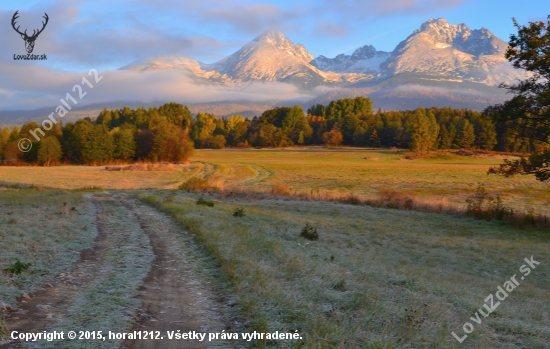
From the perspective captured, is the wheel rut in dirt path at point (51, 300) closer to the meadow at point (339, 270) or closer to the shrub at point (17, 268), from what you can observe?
the meadow at point (339, 270)

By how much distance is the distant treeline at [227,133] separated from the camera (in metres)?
90.4

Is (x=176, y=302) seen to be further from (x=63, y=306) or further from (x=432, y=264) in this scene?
(x=432, y=264)

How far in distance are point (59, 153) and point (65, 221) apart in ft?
275

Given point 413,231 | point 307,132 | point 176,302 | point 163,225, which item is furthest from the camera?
point 307,132

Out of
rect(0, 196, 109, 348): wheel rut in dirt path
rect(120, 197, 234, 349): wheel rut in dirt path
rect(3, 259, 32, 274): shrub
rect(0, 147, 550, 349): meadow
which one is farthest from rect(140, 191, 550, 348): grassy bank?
rect(3, 259, 32, 274): shrub

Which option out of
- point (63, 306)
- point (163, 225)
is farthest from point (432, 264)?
point (63, 306)

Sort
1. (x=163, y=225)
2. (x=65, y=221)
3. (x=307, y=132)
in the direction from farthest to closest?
(x=307, y=132) < (x=163, y=225) < (x=65, y=221)

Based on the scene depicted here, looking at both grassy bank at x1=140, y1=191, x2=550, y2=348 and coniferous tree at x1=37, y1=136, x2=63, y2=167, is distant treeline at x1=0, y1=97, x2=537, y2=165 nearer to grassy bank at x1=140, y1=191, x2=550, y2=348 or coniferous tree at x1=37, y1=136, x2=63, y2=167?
coniferous tree at x1=37, y1=136, x2=63, y2=167

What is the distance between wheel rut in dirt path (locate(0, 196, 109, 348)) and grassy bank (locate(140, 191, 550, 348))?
9.88 feet

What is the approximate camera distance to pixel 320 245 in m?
18.3

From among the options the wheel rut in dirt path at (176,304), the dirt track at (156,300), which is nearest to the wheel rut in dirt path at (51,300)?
the dirt track at (156,300)

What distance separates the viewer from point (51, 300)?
7.38m

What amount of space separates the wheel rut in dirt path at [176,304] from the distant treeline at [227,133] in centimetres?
6116

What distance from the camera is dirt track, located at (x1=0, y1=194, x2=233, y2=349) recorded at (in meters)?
6.28
